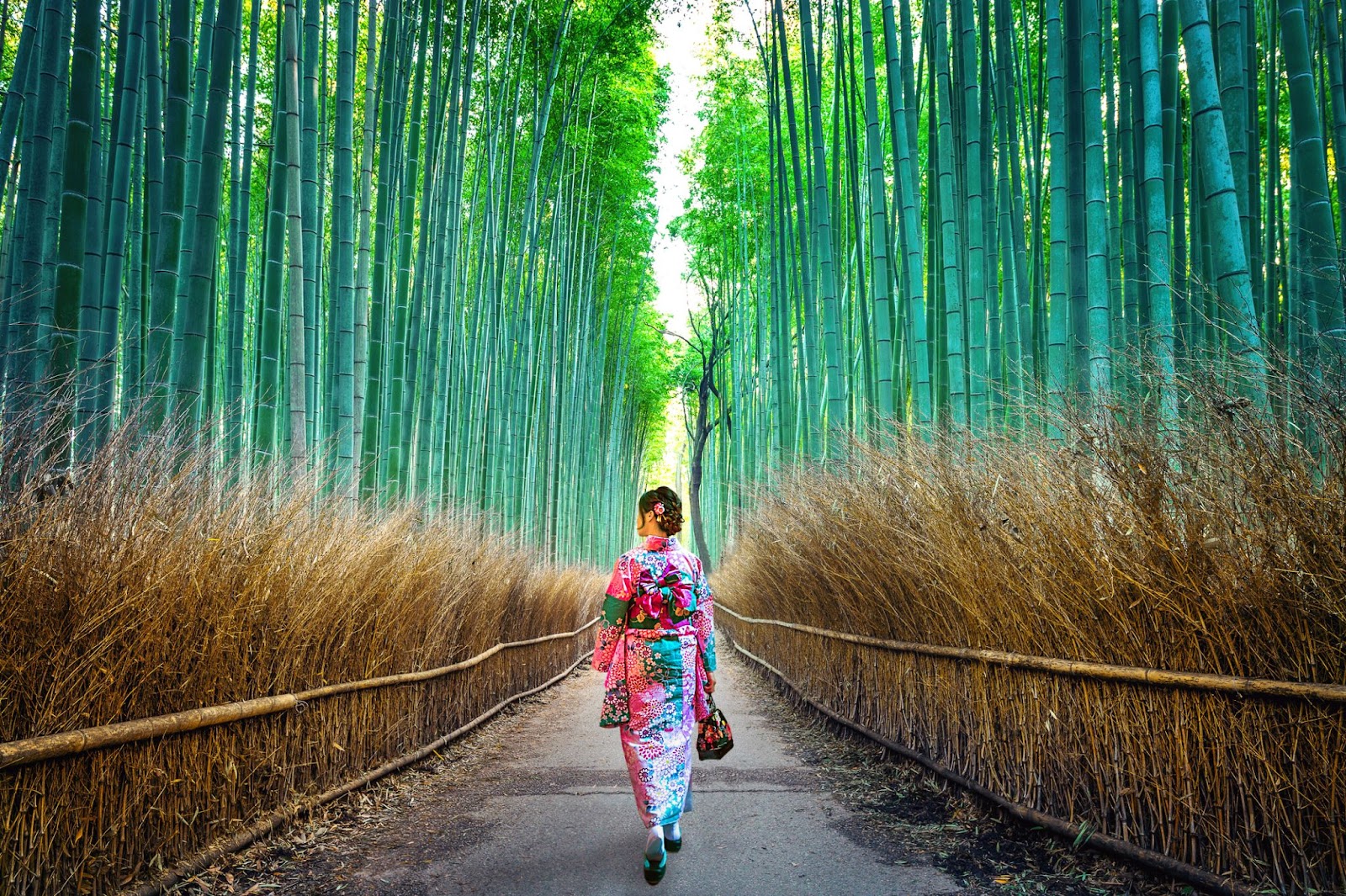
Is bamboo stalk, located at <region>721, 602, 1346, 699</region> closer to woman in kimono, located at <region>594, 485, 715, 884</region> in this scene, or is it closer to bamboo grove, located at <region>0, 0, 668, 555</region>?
woman in kimono, located at <region>594, 485, 715, 884</region>

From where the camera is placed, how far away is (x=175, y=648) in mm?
2520

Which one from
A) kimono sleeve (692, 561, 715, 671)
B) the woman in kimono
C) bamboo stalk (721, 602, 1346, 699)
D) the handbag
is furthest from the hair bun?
bamboo stalk (721, 602, 1346, 699)

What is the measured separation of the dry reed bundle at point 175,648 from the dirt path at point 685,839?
240 millimetres

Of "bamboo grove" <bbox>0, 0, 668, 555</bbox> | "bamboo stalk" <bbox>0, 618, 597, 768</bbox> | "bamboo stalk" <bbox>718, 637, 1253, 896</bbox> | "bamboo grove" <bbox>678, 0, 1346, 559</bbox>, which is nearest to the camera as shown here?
"bamboo stalk" <bbox>0, 618, 597, 768</bbox>

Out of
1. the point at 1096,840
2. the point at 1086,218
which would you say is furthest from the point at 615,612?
the point at 1086,218

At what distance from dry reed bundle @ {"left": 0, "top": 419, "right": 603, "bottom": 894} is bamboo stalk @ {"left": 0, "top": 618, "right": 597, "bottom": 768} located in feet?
0.12

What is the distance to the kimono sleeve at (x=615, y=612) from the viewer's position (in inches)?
123

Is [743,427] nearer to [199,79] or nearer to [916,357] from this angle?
[916,357]

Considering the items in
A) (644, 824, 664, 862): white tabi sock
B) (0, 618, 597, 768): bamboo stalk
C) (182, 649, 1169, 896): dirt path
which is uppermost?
(0, 618, 597, 768): bamboo stalk

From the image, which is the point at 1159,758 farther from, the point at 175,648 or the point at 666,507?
the point at 175,648

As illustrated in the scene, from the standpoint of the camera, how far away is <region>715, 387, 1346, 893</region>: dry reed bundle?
1999mm

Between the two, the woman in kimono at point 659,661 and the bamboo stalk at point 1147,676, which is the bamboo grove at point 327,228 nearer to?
the woman in kimono at point 659,661

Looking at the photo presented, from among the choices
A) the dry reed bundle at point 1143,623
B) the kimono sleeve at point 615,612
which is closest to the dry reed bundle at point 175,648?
the kimono sleeve at point 615,612

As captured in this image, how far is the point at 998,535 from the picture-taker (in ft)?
10.3
